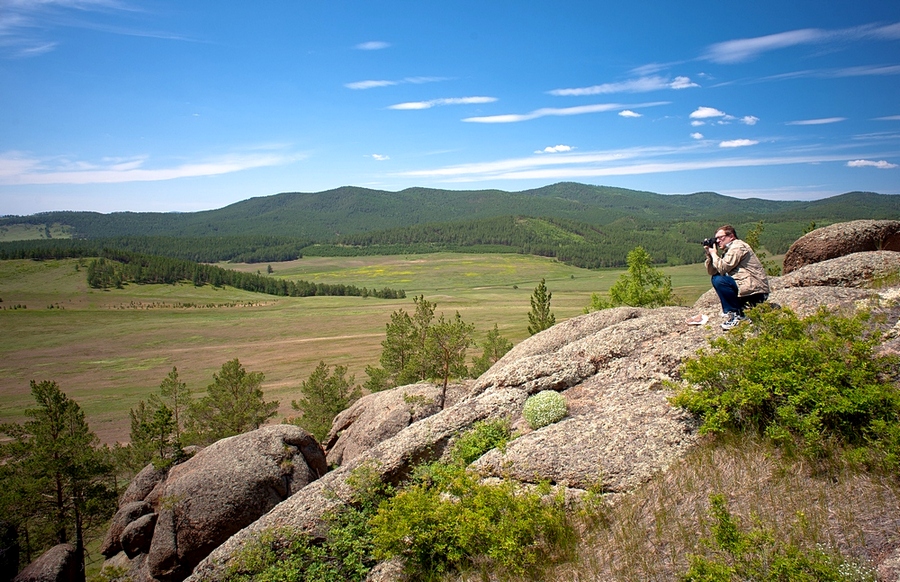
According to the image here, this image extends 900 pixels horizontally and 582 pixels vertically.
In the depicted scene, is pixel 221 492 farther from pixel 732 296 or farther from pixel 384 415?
pixel 732 296

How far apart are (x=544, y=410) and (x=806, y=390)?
226 inches

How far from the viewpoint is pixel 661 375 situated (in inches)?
490

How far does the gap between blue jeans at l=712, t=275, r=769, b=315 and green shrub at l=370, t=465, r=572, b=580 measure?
7874 millimetres

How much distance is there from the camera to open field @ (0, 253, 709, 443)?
77.9 metres

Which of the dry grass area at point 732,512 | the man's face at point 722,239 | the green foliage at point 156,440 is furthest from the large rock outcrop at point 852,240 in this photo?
the green foliage at point 156,440

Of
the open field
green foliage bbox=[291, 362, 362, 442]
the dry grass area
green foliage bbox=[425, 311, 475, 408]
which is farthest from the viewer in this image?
the open field

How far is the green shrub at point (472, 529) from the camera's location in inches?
322

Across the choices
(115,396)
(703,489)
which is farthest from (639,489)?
(115,396)

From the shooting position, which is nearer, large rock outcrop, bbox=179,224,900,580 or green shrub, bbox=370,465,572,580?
green shrub, bbox=370,465,572,580

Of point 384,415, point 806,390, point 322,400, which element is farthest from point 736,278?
point 322,400

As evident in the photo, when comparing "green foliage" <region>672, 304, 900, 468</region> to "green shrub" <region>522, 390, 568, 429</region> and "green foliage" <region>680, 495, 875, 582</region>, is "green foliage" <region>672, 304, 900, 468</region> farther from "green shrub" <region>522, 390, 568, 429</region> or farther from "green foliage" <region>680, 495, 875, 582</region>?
"green shrub" <region>522, 390, 568, 429</region>

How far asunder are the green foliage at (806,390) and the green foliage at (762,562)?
216cm

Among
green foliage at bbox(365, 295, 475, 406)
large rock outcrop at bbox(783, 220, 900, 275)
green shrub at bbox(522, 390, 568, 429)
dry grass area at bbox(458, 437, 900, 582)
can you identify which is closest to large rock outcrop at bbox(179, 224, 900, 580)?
green shrub at bbox(522, 390, 568, 429)

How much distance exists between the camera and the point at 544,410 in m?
12.3
